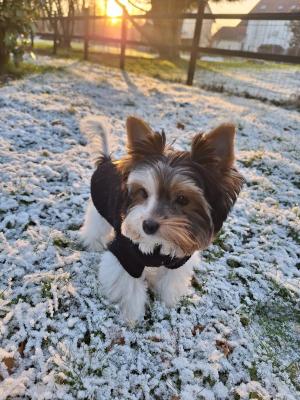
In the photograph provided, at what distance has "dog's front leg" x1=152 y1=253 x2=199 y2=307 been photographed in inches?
141

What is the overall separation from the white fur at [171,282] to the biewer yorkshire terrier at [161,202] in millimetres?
235

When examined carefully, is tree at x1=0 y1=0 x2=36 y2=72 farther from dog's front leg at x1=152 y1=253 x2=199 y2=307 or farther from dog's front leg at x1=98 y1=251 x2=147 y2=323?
dog's front leg at x1=152 y1=253 x2=199 y2=307

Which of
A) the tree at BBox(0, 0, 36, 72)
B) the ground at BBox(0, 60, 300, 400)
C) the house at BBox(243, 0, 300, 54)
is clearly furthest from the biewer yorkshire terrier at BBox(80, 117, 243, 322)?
the house at BBox(243, 0, 300, 54)

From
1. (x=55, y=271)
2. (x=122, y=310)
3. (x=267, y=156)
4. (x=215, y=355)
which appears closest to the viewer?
(x=215, y=355)

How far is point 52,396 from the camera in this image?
106 inches

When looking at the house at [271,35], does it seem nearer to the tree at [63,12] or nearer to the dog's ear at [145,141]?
the tree at [63,12]

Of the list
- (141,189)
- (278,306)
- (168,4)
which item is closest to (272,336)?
(278,306)

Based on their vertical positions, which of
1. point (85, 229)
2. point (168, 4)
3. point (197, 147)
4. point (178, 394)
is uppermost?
point (168, 4)

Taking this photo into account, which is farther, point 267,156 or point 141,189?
point 267,156

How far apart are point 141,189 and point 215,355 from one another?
1.60 m

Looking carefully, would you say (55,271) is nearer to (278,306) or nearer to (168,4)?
(278,306)

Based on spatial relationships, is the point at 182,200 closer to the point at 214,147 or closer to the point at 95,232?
the point at 214,147

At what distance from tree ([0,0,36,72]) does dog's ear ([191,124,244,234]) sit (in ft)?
27.7

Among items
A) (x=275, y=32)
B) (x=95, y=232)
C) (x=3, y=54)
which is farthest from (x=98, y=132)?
(x=275, y=32)
